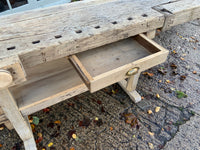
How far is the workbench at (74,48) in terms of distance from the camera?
43.4 inches

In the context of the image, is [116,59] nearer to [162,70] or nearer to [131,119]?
[131,119]

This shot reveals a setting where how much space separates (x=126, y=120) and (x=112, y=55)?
85 centimetres

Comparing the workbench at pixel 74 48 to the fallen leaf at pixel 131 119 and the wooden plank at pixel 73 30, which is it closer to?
the wooden plank at pixel 73 30

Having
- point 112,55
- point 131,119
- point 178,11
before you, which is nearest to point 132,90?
point 131,119

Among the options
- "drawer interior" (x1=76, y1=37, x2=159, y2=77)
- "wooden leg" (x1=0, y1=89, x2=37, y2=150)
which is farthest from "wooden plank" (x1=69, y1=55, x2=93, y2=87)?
"wooden leg" (x1=0, y1=89, x2=37, y2=150)

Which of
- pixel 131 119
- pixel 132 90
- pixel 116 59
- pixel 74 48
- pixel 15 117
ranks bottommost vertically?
pixel 131 119

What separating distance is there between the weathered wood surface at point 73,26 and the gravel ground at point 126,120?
963mm

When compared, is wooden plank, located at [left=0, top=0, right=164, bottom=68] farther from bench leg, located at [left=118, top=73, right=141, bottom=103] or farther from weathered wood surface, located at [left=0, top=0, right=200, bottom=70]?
bench leg, located at [left=118, top=73, right=141, bottom=103]

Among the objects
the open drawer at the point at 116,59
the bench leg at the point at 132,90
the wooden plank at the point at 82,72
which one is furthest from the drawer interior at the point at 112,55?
the bench leg at the point at 132,90

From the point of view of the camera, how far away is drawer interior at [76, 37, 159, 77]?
52.4 inches

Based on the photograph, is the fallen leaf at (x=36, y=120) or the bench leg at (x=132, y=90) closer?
the fallen leaf at (x=36, y=120)

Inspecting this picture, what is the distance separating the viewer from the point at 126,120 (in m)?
1.91

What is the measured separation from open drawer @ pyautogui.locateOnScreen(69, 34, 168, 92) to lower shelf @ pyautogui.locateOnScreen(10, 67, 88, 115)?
285 mm

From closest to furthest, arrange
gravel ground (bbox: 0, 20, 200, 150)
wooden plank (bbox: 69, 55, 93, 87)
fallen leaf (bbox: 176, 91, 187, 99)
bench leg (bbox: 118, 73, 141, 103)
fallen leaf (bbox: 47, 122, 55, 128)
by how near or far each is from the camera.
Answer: wooden plank (bbox: 69, 55, 93, 87)
gravel ground (bbox: 0, 20, 200, 150)
fallen leaf (bbox: 47, 122, 55, 128)
bench leg (bbox: 118, 73, 141, 103)
fallen leaf (bbox: 176, 91, 187, 99)
